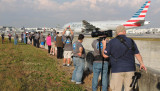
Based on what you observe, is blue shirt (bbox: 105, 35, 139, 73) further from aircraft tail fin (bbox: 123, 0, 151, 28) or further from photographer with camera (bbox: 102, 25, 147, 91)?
aircraft tail fin (bbox: 123, 0, 151, 28)

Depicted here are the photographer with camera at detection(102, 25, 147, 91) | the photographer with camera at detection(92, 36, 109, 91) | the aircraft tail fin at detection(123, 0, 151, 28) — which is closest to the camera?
the photographer with camera at detection(102, 25, 147, 91)

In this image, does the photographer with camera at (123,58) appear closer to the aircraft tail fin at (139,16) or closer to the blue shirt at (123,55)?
the blue shirt at (123,55)

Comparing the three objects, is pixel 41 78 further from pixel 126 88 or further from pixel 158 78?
pixel 158 78

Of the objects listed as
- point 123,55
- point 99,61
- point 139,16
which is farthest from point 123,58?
point 139,16

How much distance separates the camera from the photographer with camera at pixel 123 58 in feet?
10.5

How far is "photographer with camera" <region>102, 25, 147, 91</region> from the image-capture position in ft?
10.5

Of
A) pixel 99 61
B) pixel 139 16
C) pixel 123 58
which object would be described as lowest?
pixel 99 61

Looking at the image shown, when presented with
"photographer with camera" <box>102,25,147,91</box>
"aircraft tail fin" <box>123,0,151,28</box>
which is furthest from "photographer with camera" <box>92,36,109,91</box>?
"aircraft tail fin" <box>123,0,151,28</box>

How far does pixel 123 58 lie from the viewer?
3.22 meters

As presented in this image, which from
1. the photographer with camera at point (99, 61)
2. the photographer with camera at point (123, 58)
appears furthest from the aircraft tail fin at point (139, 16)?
the photographer with camera at point (123, 58)

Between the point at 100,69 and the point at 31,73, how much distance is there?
10.7 ft

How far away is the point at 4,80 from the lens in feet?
16.1

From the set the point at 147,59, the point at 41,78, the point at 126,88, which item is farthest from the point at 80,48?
the point at 147,59

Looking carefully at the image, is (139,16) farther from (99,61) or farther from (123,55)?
(123,55)
